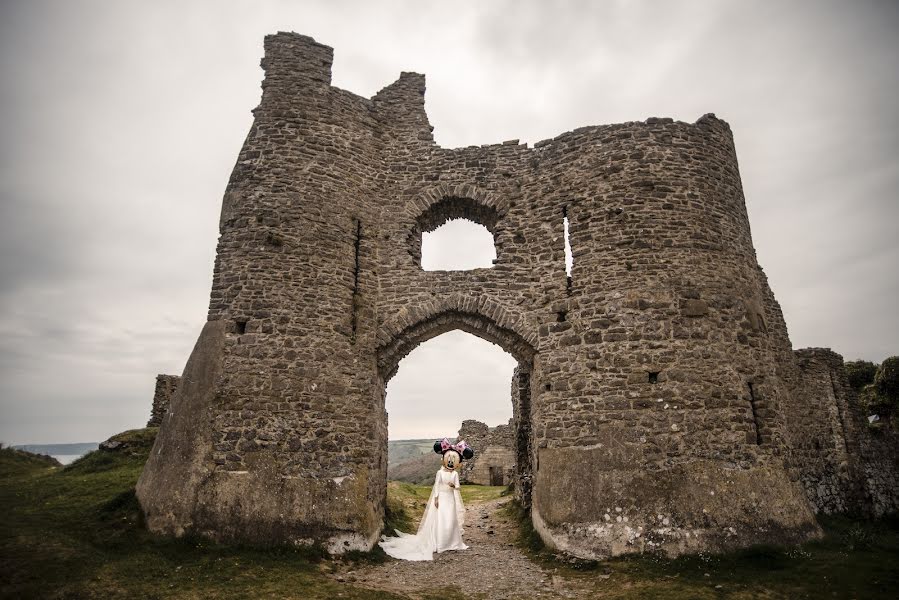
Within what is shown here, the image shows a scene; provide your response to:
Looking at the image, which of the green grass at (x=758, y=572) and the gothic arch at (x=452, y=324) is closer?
the green grass at (x=758, y=572)

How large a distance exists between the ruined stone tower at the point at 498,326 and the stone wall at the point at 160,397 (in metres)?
8.43

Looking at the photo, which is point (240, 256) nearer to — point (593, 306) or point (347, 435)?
point (347, 435)

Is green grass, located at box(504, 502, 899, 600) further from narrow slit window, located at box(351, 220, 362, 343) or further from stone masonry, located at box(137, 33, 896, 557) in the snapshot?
narrow slit window, located at box(351, 220, 362, 343)

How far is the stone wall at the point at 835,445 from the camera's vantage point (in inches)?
535

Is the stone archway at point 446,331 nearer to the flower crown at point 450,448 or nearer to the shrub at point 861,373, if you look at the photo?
the flower crown at point 450,448

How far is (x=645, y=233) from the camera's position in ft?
35.8

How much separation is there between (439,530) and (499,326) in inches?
180

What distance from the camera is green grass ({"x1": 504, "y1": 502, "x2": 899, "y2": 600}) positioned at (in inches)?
283

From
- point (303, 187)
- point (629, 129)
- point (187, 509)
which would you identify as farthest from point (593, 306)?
point (187, 509)

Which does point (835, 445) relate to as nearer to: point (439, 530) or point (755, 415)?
point (755, 415)

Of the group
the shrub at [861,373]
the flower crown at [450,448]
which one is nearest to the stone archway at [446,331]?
the flower crown at [450,448]

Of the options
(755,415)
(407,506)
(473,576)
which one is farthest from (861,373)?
(473,576)

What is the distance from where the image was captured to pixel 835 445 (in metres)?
14.2

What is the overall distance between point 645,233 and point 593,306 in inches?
77.4
